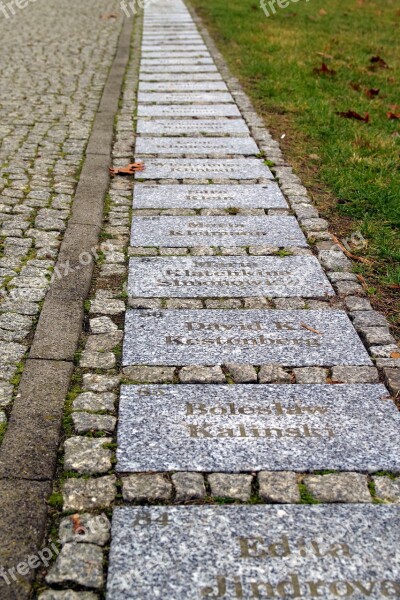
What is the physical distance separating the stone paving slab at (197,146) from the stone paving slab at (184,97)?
4.42ft

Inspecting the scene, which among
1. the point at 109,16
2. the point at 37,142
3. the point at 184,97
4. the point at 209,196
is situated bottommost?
the point at 109,16

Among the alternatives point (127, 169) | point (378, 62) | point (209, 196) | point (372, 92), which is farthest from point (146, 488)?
point (378, 62)

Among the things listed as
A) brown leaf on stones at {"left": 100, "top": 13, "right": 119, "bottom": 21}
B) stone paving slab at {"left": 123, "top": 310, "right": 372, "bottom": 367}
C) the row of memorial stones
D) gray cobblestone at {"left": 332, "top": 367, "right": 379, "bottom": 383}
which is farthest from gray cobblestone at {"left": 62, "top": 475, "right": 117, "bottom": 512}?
brown leaf on stones at {"left": 100, "top": 13, "right": 119, "bottom": 21}

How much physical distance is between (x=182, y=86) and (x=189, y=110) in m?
1.14

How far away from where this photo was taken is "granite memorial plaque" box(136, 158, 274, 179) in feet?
17.4

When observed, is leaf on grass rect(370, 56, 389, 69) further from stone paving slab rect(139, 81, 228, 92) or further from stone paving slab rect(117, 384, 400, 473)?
stone paving slab rect(117, 384, 400, 473)

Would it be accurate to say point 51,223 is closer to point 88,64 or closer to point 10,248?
point 10,248

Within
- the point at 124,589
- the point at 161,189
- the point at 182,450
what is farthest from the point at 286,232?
the point at 124,589

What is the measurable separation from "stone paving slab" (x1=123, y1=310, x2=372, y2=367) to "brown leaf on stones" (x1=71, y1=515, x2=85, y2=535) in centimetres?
90

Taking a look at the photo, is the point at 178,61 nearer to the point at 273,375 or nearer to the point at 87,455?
the point at 273,375

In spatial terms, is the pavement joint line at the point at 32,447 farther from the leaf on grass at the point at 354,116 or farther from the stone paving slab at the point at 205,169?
the leaf on grass at the point at 354,116

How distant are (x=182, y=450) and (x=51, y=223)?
8.05 ft

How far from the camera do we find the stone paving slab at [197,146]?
5.82 metres

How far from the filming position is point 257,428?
2605mm
